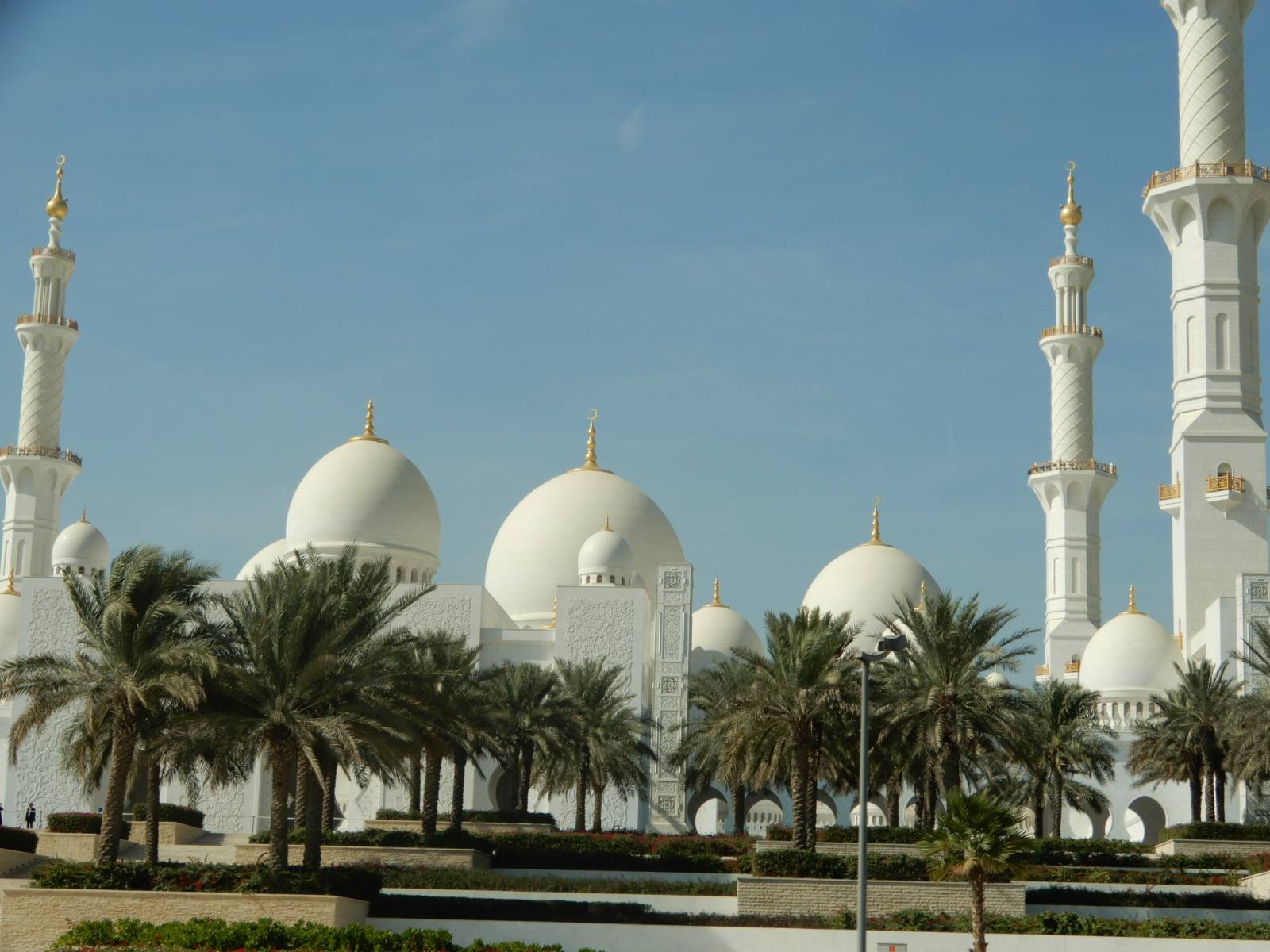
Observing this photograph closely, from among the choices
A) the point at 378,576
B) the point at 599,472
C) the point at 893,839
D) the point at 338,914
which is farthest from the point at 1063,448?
the point at 338,914

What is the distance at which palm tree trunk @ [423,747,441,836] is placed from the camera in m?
28.6

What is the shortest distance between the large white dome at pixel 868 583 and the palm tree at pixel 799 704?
25743 millimetres

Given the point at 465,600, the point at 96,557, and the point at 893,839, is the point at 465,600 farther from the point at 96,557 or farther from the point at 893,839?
the point at 893,839

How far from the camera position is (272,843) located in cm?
2177

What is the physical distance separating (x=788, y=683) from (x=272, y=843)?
831 cm

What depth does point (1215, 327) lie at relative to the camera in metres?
42.4

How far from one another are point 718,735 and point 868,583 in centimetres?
2080

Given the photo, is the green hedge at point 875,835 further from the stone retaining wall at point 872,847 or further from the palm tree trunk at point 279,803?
the palm tree trunk at point 279,803

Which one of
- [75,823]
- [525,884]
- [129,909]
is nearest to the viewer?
[129,909]

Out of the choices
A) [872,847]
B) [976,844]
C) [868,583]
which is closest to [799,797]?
[872,847]

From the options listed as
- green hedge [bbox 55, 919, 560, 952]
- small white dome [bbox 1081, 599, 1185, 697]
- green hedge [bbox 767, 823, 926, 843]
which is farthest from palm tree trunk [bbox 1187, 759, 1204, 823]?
green hedge [bbox 55, 919, 560, 952]

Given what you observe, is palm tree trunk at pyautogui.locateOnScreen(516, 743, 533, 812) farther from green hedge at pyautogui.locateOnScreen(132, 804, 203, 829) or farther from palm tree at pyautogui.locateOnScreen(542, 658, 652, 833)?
green hedge at pyautogui.locateOnScreen(132, 804, 203, 829)

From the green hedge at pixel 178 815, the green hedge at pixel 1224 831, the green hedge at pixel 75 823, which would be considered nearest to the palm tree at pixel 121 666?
the green hedge at pixel 75 823

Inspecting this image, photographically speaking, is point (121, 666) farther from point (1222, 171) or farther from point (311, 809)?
point (1222, 171)
